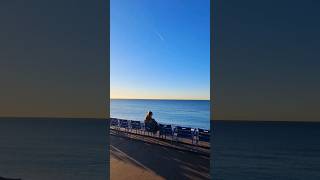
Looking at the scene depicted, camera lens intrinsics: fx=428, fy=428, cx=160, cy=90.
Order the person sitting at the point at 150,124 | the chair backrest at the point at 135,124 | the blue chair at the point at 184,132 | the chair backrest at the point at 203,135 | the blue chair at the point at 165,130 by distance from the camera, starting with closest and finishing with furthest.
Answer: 1. the chair backrest at the point at 203,135
2. the person sitting at the point at 150,124
3. the blue chair at the point at 184,132
4. the blue chair at the point at 165,130
5. the chair backrest at the point at 135,124

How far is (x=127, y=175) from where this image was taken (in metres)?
8.34

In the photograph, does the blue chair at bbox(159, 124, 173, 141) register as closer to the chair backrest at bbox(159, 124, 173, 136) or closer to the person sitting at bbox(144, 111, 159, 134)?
the chair backrest at bbox(159, 124, 173, 136)

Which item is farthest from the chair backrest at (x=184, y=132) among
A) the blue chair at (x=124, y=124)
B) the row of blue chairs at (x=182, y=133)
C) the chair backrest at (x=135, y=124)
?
the blue chair at (x=124, y=124)

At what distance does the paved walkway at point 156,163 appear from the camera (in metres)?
8.44

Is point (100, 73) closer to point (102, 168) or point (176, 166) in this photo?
point (176, 166)

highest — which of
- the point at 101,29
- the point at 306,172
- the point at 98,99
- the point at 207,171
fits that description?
the point at 101,29

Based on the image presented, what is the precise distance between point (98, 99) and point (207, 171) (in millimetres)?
2765

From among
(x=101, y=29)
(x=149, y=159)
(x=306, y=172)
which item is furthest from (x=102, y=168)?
(x=306, y=172)

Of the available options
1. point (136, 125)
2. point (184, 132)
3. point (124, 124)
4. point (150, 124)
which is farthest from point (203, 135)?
point (124, 124)

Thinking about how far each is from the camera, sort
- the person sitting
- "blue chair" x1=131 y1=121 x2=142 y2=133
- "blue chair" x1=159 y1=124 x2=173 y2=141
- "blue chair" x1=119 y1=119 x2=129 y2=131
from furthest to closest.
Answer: "blue chair" x1=119 y1=119 x2=129 y2=131
"blue chair" x1=131 y1=121 x2=142 y2=133
"blue chair" x1=159 y1=124 x2=173 y2=141
the person sitting

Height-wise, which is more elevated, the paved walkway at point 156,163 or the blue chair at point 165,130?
the blue chair at point 165,130

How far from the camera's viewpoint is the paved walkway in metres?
8.44

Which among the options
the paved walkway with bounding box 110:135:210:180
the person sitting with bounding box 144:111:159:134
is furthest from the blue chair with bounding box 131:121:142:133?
the paved walkway with bounding box 110:135:210:180

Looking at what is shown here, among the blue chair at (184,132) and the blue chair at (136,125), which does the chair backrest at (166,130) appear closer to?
the blue chair at (184,132)
